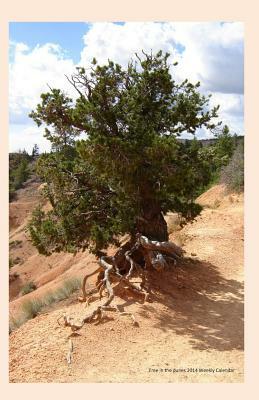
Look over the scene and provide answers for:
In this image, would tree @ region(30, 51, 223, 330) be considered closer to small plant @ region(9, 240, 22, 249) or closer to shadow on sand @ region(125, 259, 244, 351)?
shadow on sand @ region(125, 259, 244, 351)

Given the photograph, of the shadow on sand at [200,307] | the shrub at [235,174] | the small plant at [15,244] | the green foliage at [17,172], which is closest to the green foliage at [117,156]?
the shadow on sand at [200,307]

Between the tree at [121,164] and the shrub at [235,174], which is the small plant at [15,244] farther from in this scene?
the tree at [121,164]

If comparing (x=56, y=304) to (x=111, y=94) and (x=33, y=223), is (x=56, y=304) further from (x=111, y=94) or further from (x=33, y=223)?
(x=111, y=94)

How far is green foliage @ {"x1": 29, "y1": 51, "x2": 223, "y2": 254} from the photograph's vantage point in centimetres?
1055

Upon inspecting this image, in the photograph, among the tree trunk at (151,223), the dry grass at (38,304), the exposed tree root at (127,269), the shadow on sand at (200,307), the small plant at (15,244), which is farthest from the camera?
the small plant at (15,244)

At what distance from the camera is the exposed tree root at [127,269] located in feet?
33.8

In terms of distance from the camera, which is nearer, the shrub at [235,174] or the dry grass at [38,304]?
the dry grass at [38,304]

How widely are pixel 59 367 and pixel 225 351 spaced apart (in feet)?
10.8

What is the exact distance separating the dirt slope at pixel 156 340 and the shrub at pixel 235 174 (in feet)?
47.2

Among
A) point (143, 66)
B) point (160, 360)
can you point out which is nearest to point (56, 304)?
point (160, 360)

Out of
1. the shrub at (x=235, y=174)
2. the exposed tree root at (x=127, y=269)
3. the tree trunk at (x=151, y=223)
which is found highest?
the shrub at (x=235, y=174)

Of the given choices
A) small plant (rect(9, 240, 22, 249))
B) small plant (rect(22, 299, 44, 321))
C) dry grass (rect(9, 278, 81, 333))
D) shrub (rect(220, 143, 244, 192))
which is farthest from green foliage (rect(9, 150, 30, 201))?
small plant (rect(22, 299, 44, 321))

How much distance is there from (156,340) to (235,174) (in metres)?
20.2

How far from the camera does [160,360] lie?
8727 mm
